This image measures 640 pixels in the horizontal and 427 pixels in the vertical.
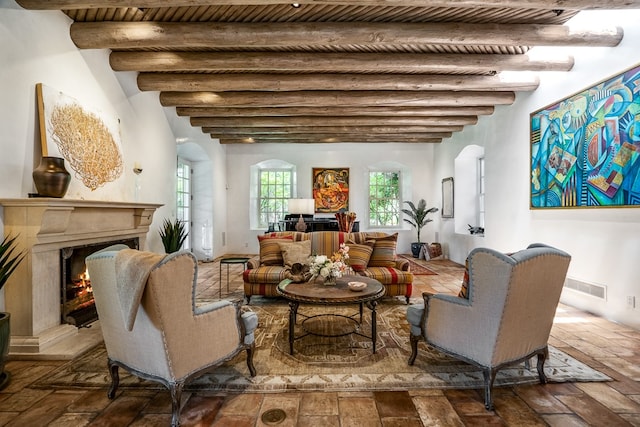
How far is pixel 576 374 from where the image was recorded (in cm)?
222

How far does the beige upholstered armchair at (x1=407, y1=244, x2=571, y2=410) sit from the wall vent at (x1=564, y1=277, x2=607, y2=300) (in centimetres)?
195

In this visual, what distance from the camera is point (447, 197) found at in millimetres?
7316

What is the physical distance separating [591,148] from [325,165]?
5396mm

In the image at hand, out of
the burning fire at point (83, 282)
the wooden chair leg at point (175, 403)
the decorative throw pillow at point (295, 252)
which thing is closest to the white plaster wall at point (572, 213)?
the decorative throw pillow at point (295, 252)

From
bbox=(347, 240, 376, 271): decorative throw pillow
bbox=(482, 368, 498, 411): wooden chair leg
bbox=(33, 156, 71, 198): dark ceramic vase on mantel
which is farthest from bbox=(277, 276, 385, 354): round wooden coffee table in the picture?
bbox=(33, 156, 71, 198): dark ceramic vase on mantel

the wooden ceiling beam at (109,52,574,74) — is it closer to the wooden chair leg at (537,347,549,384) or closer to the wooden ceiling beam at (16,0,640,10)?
the wooden ceiling beam at (16,0,640,10)

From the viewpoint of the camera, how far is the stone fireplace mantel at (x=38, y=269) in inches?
97.7

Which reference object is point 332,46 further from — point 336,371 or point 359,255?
point 336,371

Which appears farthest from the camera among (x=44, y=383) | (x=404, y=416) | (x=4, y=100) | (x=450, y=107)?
(x=450, y=107)

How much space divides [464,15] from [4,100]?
395 cm

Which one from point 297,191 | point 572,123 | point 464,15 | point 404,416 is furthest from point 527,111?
point 297,191

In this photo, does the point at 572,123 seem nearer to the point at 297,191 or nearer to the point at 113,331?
the point at 113,331

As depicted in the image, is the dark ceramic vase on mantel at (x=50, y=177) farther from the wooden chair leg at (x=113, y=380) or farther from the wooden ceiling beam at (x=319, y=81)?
the wooden ceiling beam at (x=319, y=81)

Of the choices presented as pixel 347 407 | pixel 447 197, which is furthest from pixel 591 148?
pixel 447 197
